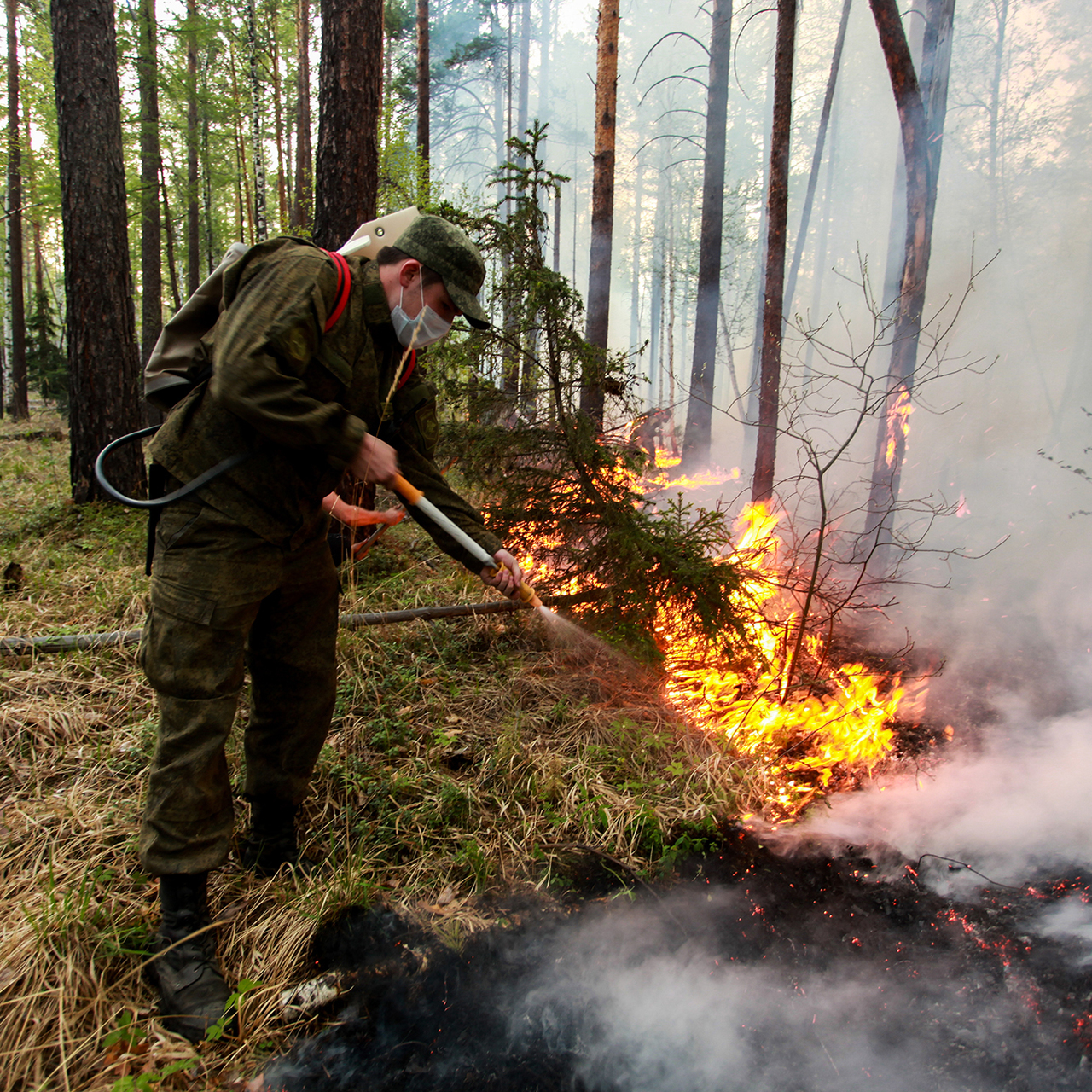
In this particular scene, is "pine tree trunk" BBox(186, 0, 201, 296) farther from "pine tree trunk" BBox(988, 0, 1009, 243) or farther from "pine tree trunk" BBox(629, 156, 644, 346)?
"pine tree trunk" BBox(629, 156, 644, 346)

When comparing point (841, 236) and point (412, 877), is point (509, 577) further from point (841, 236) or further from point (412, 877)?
point (841, 236)

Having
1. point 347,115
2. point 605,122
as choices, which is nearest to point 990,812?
point 347,115

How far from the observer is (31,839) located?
272 cm

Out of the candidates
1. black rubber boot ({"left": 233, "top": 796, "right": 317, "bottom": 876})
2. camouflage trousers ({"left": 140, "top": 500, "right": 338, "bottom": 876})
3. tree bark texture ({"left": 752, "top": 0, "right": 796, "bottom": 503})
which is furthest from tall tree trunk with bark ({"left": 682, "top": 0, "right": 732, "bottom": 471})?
camouflage trousers ({"left": 140, "top": 500, "right": 338, "bottom": 876})

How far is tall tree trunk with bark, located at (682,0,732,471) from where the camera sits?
1285 centimetres

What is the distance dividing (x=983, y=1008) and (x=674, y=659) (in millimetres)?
2417

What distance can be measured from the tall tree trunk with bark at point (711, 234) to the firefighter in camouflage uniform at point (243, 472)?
432 inches

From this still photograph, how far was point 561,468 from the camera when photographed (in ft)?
15.0

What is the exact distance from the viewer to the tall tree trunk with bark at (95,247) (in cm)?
638

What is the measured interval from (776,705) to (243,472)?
12.2 feet

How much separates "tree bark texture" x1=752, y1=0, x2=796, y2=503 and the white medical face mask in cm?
612

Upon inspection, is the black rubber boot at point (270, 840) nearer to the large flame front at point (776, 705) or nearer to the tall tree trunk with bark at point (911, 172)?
the large flame front at point (776, 705)

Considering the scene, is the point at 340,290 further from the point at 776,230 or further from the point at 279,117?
the point at 279,117

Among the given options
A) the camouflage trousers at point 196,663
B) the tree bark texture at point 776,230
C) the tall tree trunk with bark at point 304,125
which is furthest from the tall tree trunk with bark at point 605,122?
the tall tree trunk with bark at point 304,125
